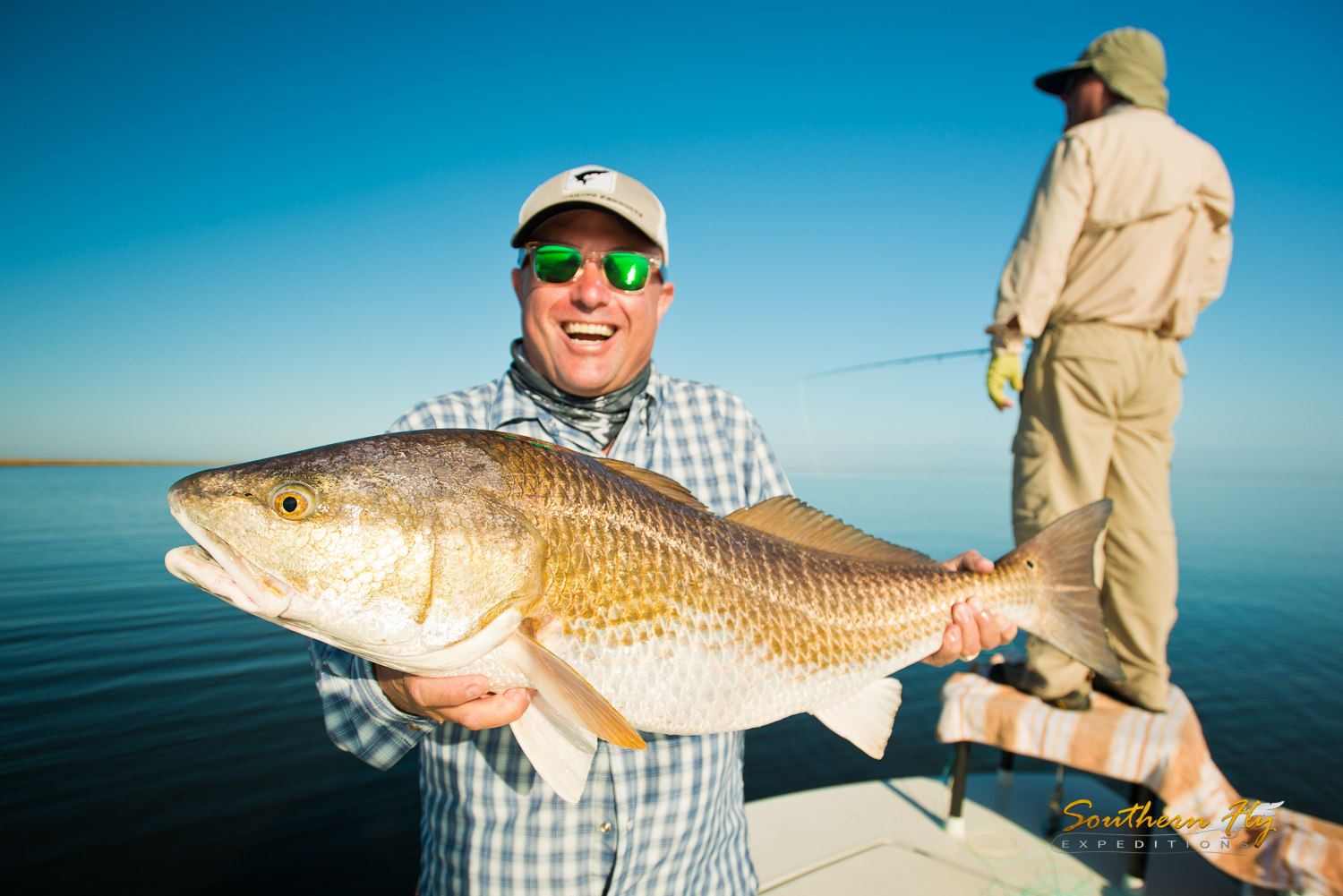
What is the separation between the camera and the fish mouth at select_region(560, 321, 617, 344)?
2.45m

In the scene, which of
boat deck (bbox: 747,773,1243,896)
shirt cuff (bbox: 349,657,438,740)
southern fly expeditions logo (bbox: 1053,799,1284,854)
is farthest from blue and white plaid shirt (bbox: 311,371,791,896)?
southern fly expeditions logo (bbox: 1053,799,1284,854)

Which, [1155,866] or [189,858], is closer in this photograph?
[1155,866]

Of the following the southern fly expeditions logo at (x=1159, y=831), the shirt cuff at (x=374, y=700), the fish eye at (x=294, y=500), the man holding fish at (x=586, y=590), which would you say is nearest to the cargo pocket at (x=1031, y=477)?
the man holding fish at (x=586, y=590)

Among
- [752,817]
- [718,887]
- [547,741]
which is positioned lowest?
[752,817]

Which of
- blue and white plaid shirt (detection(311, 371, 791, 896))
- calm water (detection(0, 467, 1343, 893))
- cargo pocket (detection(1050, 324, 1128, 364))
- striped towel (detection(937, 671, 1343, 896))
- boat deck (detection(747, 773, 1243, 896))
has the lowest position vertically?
calm water (detection(0, 467, 1343, 893))

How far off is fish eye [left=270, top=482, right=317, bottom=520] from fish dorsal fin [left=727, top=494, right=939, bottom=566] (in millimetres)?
1230

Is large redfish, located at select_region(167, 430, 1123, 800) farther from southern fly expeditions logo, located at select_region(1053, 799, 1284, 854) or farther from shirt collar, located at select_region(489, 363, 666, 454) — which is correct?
southern fly expeditions logo, located at select_region(1053, 799, 1284, 854)

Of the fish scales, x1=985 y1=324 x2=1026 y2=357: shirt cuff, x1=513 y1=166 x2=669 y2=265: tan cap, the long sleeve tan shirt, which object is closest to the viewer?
the fish scales

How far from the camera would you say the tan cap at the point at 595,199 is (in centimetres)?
241

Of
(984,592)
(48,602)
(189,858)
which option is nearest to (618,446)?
(984,592)

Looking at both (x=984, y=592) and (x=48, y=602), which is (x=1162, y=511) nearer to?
(x=984, y=592)

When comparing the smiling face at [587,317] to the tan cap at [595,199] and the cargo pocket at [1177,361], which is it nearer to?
the tan cap at [595,199]

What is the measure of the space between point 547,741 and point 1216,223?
4999 mm

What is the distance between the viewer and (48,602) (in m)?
10.2
